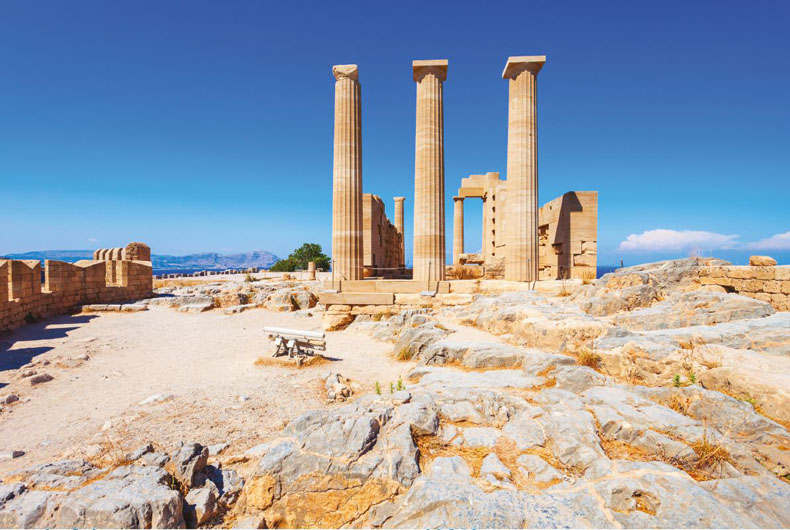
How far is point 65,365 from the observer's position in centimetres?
784

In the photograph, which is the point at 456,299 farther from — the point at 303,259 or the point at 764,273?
the point at 303,259

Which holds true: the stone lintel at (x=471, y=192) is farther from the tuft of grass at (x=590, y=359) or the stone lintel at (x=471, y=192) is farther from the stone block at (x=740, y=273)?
the tuft of grass at (x=590, y=359)

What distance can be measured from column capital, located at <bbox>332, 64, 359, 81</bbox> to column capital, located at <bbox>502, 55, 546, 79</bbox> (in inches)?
239

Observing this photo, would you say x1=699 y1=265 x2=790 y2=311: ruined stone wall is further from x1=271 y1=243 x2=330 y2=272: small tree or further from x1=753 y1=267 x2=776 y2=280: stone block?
x1=271 y1=243 x2=330 y2=272: small tree

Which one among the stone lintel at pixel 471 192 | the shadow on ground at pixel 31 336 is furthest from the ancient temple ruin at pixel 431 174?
the stone lintel at pixel 471 192

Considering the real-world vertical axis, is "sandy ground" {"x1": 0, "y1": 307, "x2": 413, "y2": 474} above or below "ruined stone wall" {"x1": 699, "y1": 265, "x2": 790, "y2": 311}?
below

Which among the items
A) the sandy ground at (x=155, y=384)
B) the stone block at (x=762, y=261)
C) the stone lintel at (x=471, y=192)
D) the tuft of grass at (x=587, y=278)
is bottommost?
the sandy ground at (x=155, y=384)

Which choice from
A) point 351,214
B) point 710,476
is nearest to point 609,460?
point 710,476

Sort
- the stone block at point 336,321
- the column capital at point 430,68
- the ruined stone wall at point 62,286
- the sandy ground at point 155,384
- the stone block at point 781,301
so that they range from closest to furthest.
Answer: the sandy ground at point 155,384 → the stone block at point 781,301 → the ruined stone wall at point 62,286 → the stone block at point 336,321 → the column capital at point 430,68

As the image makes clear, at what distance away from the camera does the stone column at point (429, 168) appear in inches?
519

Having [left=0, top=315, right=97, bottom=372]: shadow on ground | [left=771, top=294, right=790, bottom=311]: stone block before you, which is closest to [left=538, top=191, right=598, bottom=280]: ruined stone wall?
[left=771, top=294, right=790, bottom=311]: stone block

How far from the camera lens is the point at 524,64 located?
43.4ft

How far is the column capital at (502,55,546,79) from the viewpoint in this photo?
43.0 feet

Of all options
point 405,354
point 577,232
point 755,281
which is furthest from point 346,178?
point 755,281
